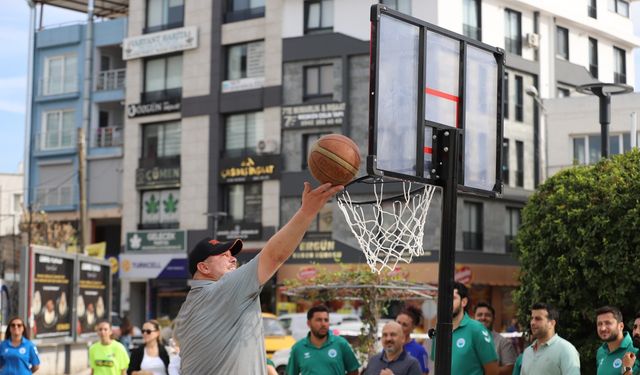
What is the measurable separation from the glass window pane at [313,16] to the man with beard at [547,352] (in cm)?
3504

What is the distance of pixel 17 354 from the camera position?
48.2ft

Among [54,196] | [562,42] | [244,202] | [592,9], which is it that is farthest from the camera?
[54,196]

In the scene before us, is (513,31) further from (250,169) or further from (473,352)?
(473,352)

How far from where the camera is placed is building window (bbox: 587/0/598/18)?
47325 mm

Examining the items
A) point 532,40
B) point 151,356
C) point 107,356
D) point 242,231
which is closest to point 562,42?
point 532,40

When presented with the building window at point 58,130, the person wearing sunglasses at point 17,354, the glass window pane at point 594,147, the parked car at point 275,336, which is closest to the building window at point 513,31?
the glass window pane at point 594,147

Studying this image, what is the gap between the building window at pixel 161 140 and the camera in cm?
4788

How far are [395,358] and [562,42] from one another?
38.2 meters

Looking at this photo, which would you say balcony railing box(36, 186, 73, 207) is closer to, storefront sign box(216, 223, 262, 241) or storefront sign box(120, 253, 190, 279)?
storefront sign box(120, 253, 190, 279)

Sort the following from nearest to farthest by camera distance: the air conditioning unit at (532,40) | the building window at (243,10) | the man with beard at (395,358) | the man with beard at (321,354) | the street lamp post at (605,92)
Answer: the man with beard at (395,358) < the man with beard at (321,354) < the street lamp post at (605,92) < the air conditioning unit at (532,40) < the building window at (243,10)

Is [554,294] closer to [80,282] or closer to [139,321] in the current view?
[80,282]

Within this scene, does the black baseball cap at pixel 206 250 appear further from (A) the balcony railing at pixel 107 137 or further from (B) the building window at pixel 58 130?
(B) the building window at pixel 58 130

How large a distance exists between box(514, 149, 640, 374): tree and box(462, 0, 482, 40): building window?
2425 cm

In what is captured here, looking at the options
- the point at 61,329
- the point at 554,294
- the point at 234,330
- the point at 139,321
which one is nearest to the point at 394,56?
the point at 234,330
